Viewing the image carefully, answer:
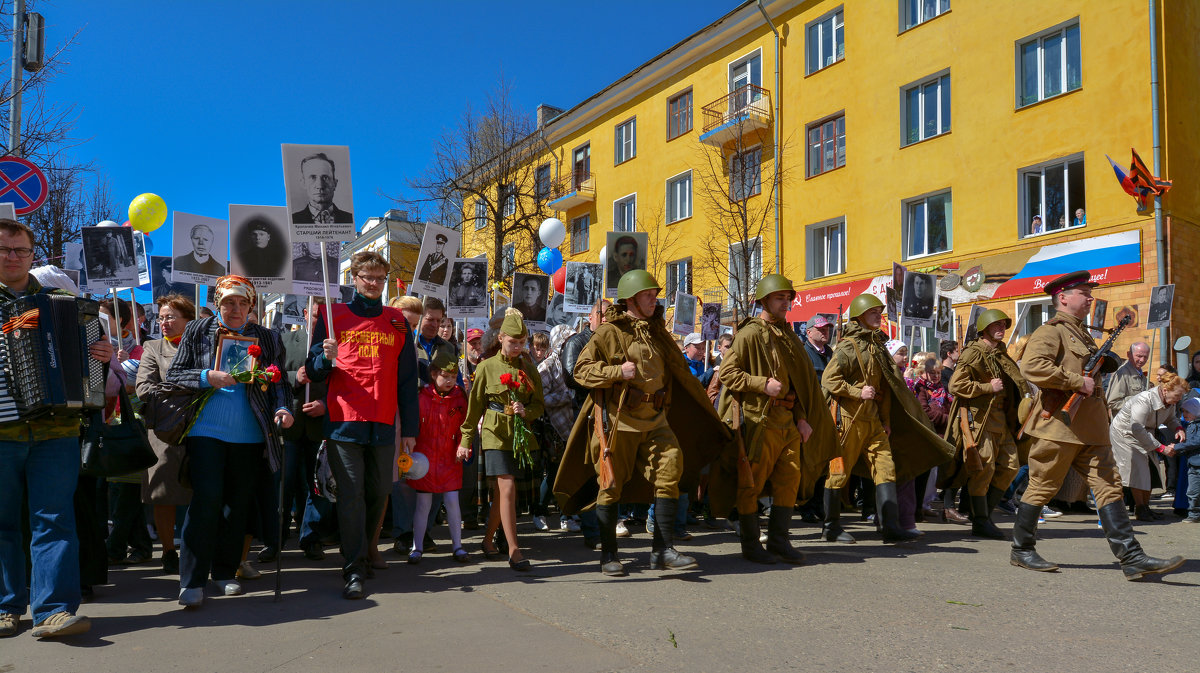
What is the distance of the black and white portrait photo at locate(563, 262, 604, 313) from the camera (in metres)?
12.7

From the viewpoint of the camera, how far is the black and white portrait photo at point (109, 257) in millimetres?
9828

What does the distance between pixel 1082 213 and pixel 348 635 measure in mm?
18966

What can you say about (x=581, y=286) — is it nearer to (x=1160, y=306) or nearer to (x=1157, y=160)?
(x=1160, y=306)

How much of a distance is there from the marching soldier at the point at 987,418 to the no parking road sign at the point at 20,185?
9.33m

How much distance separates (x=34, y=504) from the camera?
479 cm

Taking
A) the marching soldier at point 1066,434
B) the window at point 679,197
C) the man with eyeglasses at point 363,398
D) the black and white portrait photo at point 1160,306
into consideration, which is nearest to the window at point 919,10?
the window at point 679,197

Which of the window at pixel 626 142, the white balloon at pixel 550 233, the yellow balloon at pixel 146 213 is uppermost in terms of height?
the window at pixel 626 142

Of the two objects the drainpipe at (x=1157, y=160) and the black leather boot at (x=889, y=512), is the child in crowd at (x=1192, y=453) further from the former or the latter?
the drainpipe at (x=1157, y=160)

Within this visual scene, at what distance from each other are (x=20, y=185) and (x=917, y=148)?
1972cm

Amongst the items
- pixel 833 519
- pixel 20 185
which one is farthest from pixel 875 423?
pixel 20 185

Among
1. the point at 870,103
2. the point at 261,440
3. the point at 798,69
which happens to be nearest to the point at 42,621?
the point at 261,440

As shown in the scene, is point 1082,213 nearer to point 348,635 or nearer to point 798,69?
point 798,69

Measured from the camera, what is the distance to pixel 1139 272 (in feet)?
58.9

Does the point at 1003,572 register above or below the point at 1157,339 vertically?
below
